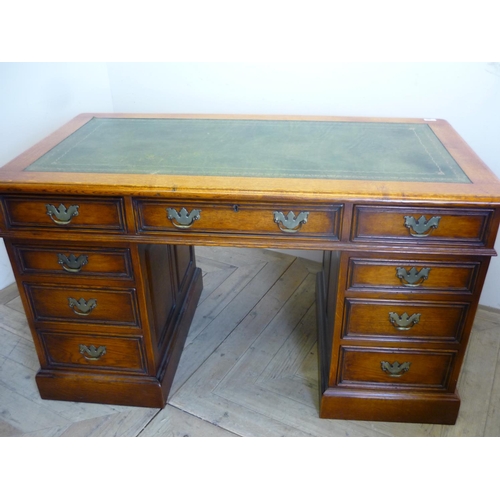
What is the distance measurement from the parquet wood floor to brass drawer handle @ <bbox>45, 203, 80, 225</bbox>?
0.74 m

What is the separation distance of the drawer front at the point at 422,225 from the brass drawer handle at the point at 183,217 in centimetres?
44

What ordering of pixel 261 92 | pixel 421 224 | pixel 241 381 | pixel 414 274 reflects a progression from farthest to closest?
pixel 261 92, pixel 241 381, pixel 414 274, pixel 421 224

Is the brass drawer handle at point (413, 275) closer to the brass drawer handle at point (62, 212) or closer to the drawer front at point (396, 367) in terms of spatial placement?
the drawer front at point (396, 367)

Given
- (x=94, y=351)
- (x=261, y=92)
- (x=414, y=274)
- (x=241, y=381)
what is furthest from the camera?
(x=261, y=92)

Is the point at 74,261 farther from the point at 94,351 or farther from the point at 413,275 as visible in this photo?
the point at 413,275

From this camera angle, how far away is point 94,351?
5.33 feet

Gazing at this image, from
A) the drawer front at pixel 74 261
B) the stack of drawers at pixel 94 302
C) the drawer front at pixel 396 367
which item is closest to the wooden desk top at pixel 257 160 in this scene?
the stack of drawers at pixel 94 302

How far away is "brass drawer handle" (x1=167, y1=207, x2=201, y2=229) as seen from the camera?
4.34ft

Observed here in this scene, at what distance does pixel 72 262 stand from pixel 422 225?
1020 millimetres

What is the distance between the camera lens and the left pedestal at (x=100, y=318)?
146cm

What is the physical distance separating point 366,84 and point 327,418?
4.45 feet

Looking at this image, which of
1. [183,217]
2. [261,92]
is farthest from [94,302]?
[261,92]

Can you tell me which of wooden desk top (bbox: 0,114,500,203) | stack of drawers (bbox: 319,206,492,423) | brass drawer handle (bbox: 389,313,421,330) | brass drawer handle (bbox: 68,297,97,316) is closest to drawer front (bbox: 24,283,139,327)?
brass drawer handle (bbox: 68,297,97,316)
